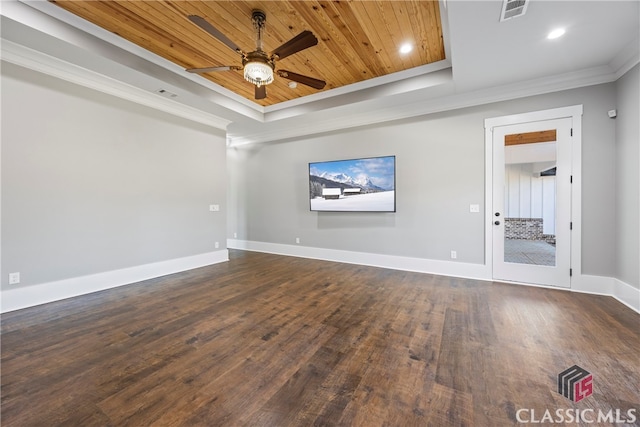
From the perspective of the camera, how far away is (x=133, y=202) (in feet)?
13.1

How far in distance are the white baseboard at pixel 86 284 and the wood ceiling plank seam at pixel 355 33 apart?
4526 mm

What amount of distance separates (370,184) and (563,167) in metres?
2.83

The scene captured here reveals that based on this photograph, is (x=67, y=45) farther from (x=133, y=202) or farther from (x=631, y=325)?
(x=631, y=325)

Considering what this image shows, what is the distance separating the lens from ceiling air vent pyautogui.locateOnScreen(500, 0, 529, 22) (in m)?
2.12

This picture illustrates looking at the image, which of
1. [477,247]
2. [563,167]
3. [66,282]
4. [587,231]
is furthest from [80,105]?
[587,231]

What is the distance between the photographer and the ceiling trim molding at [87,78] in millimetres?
2857

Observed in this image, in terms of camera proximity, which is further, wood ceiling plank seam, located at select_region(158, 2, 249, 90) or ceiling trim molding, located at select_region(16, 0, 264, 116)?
wood ceiling plank seam, located at select_region(158, 2, 249, 90)

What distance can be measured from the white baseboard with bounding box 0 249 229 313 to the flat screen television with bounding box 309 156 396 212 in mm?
2843

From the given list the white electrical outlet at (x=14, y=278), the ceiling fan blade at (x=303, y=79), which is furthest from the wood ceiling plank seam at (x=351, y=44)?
the white electrical outlet at (x=14, y=278)

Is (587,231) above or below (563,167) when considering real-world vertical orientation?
below

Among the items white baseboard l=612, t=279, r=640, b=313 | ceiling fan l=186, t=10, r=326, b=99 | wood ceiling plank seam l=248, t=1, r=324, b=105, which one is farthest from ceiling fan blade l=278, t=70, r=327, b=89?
white baseboard l=612, t=279, r=640, b=313

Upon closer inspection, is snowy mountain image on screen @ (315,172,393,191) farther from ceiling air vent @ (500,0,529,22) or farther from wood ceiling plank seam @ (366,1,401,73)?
ceiling air vent @ (500,0,529,22)

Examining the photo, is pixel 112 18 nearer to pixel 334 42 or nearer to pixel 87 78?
pixel 87 78

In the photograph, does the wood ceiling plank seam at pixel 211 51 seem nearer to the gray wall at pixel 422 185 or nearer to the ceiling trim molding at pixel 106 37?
the ceiling trim molding at pixel 106 37
